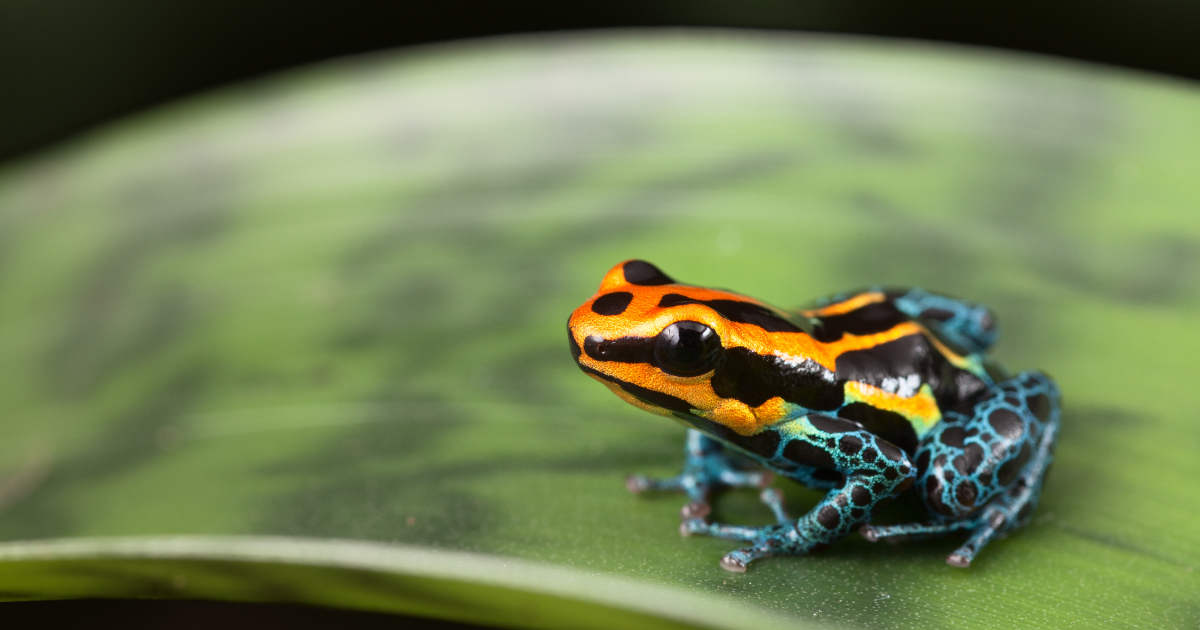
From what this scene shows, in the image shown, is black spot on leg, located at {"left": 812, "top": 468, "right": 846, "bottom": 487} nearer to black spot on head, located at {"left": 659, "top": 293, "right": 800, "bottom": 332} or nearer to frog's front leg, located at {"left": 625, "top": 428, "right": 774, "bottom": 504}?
frog's front leg, located at {"left": 625, "top": 428, "right": 774, "bottom": 504}

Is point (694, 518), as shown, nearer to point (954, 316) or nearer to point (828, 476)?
point (828, 476)

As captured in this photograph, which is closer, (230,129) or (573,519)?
(573,519)

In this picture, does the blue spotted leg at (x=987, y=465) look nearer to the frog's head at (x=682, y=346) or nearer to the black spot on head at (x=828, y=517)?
the black spot on head at (x=828, y=517)

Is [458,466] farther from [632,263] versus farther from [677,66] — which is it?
[677,66]

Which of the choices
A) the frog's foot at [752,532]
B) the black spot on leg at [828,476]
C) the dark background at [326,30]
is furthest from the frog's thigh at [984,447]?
the dark background at [326,30]

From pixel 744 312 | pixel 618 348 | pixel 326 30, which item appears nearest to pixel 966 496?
pixel 744 312

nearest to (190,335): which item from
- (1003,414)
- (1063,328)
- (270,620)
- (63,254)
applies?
(63,254)

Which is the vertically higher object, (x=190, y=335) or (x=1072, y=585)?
(x=190, y=335)
